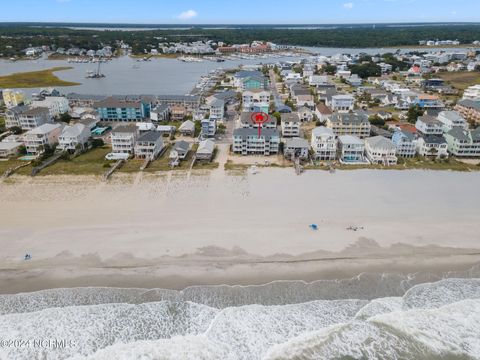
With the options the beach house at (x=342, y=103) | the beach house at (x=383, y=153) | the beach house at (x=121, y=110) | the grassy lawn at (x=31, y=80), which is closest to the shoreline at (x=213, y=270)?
the beach house at (x=383, y=153)

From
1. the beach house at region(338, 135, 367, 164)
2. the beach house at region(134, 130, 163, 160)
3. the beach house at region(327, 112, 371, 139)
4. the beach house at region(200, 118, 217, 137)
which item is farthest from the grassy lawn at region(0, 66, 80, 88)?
the beach house at region(338, 135, 367, 164)

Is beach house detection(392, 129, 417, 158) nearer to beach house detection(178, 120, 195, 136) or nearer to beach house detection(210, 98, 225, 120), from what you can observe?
beach house detection(178, 120, 195, 136)

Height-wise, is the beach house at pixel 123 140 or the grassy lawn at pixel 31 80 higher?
the grassy lawn at pixel 31 80

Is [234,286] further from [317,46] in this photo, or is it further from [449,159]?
[317,46]

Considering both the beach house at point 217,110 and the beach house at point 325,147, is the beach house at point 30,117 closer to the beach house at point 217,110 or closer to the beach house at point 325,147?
the beach house at point 217,110

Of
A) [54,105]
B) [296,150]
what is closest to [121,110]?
[54,105]

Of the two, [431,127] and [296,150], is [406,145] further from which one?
[296,150]
